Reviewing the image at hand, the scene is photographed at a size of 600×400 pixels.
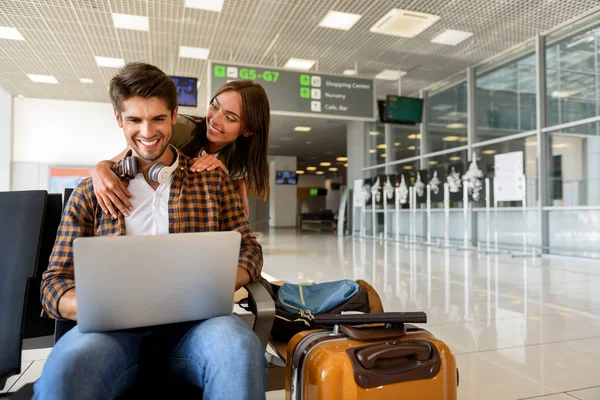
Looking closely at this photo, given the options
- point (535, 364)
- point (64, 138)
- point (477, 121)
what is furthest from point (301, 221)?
point (535, 364)

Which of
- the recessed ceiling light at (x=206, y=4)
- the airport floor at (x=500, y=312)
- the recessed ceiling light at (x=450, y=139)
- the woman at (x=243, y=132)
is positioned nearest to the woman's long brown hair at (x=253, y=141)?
the woman at (x=243, y=132)

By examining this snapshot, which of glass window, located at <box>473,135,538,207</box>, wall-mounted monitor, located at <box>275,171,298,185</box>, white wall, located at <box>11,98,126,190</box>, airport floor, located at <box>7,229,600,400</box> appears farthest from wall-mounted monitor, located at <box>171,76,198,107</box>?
wall-mounted monitor, located at <box>275,171,298,185</box>

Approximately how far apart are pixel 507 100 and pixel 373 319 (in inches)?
318

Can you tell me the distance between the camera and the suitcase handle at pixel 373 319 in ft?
3.57

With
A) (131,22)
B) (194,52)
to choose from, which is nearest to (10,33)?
(131,22)

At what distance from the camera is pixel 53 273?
117cm

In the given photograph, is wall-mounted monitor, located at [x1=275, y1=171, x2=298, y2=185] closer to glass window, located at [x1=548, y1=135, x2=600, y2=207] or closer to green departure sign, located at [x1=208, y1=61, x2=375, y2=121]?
green departure sign, located at [x1=208, y1=61, x2=375, y2=121]

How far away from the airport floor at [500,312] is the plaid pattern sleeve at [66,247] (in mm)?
933

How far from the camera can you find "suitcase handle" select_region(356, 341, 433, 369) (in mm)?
1014

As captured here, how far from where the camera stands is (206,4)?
6.04 m

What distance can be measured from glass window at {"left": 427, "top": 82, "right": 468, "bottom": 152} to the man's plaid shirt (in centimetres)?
840

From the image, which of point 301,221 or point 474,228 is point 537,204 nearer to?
point 474,228

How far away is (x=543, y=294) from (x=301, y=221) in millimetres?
19257

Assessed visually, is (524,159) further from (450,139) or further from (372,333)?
(372,333)
